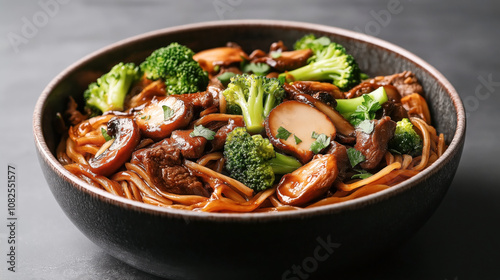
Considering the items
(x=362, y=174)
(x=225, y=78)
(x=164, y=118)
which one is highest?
(x=164, y=118)

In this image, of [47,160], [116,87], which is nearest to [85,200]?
[47,160]

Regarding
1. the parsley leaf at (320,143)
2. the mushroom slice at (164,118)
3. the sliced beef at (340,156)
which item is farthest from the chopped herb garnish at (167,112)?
the sliced beef at (340,156)

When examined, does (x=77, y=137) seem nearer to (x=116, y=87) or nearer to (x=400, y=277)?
(x=116, y=87)

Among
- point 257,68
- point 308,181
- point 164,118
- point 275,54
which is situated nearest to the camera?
point 308,181

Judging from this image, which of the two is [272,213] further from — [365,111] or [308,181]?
[365,111]

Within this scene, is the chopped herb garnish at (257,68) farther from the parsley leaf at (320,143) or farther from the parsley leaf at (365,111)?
the parsley leaf at (320,143)

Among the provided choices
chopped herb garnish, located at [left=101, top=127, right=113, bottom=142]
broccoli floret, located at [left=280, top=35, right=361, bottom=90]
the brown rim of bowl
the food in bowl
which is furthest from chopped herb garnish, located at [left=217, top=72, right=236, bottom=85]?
the brown rim of bowl

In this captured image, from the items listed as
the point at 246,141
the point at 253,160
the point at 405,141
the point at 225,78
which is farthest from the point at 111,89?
the point at 405,141

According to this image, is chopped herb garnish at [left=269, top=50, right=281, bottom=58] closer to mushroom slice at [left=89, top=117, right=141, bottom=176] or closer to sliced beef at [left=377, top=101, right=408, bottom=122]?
sliced beef at [left=377, top=101, right=408, bottom=122]
